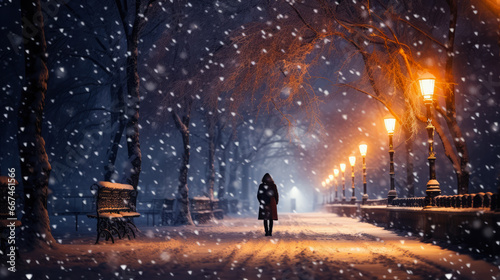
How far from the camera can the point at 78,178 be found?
50500 mm

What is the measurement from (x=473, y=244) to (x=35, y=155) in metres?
9.37

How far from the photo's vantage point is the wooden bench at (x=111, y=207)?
15070 mm

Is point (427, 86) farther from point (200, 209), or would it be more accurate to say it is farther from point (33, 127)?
point (200, 209)

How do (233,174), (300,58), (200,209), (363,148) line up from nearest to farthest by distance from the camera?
(300,58), (363,148), (200,209), (233,174)

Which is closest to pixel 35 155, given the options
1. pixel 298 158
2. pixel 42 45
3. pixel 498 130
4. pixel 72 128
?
pixel 42 45

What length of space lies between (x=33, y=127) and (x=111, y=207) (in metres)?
4.19

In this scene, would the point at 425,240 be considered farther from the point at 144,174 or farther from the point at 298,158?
the point at 298,158

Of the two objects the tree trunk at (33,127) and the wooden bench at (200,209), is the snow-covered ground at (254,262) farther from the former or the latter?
the wooden bench at (200,209)

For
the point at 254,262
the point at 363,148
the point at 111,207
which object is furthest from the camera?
the point at 363,148

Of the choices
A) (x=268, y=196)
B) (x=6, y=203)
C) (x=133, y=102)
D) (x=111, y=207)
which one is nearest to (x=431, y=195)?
(x=268, y=196)

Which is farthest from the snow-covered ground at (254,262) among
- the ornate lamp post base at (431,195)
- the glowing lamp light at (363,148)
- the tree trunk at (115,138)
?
the glowing lamp light at (363,148)

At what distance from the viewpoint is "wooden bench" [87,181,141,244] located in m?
15.1

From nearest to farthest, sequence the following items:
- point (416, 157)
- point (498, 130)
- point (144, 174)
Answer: point (498, 130)
point (416, 157)
point (144, 174)

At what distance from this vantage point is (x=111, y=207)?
16453mm
